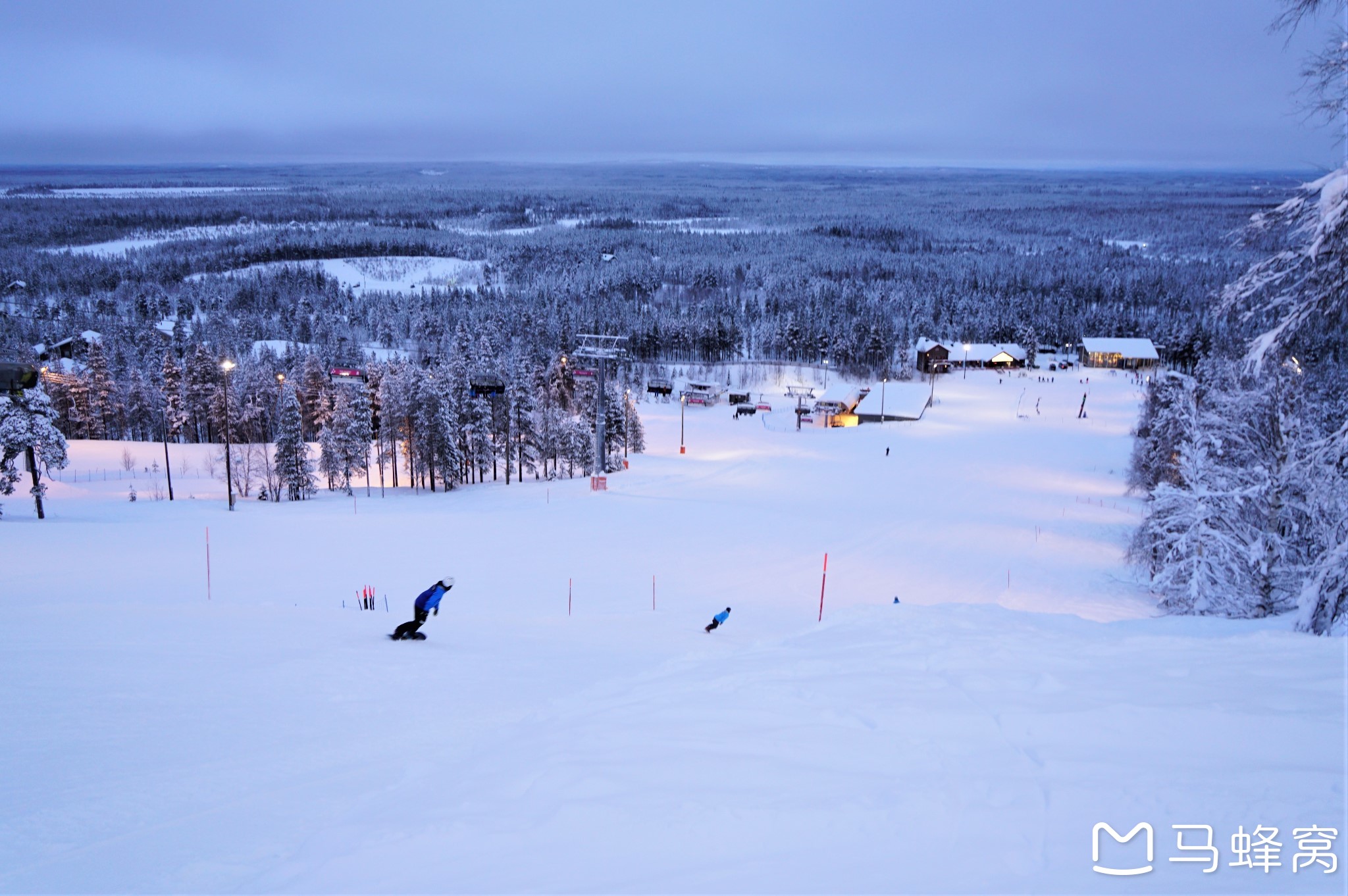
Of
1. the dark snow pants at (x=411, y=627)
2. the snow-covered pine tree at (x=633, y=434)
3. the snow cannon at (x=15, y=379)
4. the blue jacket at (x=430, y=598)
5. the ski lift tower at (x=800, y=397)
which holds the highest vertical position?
the snow cannon at (x=15, y=379)

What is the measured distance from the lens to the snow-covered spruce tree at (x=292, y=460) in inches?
1663

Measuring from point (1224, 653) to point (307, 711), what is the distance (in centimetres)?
1041

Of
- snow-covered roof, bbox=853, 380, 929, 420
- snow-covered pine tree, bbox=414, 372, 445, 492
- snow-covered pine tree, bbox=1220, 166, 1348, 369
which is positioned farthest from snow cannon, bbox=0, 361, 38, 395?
snow-covered roof, bbox=853, 380, 929, 420

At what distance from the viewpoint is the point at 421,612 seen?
11.8 metres

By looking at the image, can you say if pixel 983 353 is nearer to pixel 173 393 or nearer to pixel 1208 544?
pixel 1208 544

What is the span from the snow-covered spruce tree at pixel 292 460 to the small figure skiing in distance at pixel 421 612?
3385 cm

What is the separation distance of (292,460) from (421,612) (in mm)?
35332

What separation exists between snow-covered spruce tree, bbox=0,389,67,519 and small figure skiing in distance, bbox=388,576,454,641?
77.0ft

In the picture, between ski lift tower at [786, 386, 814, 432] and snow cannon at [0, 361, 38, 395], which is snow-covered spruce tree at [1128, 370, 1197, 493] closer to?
ski lift tower at [786, 386, 814, 432]

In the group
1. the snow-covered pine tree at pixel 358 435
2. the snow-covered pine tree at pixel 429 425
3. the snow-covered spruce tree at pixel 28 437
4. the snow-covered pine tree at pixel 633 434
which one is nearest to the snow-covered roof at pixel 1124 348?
the snow-covered pine tree at pixel 633 434

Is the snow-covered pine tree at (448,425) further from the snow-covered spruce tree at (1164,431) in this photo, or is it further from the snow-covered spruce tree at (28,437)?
the snow-covered spruce tree at (1164,431)

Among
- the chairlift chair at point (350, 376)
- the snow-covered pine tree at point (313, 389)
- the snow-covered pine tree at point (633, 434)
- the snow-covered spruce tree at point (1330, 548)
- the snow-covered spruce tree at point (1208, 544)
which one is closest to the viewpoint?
the snow-covered spruce tree at point (1330, 548)

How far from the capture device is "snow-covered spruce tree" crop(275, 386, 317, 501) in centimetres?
4225

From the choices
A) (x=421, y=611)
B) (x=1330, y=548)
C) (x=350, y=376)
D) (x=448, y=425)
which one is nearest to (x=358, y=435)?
(x=350, y=376)
